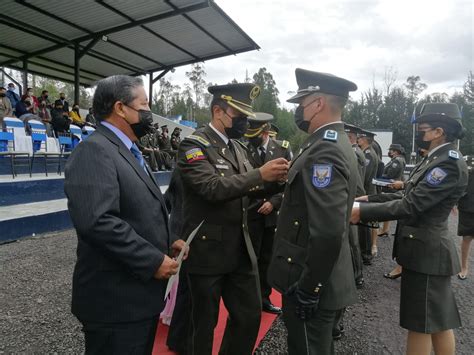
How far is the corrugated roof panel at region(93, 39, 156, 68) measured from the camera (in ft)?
43.9

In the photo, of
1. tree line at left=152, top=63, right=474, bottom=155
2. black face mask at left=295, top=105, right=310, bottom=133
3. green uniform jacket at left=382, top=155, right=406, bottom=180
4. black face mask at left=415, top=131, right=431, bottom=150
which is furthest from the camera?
tree line at left=152, top=63, right=474, bottom=155

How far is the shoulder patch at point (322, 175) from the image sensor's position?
161 centimetres

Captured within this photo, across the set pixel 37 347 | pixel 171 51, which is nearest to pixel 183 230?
pixel 37 347

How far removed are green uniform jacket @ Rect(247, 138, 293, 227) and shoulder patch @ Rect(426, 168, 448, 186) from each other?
145cm

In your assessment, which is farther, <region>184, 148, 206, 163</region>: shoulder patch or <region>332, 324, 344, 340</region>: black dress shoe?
<region>332, 324, 344, 340</region>: black dress shoe

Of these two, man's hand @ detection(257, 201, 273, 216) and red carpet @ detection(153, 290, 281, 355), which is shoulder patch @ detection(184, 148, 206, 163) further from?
red carpet @ detection(153, 290, 281, 355)

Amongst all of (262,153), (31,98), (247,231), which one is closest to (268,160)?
(262,153)

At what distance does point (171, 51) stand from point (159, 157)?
482cm

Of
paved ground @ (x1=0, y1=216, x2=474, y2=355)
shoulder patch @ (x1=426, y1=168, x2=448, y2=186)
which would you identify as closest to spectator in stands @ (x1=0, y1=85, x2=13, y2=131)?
paved ground @ (x1=0, y1=216, x2=474, y2=355)

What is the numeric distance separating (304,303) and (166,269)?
707mm

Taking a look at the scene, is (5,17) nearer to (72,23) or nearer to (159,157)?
(72,23)

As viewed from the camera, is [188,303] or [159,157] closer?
[188,303]

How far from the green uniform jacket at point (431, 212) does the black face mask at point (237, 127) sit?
3.32 ft

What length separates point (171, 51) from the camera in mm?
14195
